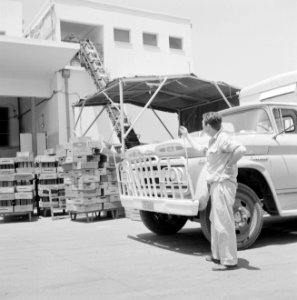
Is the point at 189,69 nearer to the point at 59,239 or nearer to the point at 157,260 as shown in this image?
the point at 59,239

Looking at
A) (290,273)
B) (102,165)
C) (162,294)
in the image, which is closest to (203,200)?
(290,273)

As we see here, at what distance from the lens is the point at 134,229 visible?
9750 mm

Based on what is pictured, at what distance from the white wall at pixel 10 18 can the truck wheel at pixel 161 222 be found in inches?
833

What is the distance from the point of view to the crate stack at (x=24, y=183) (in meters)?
12.7

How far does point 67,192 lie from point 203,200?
21.5 ft

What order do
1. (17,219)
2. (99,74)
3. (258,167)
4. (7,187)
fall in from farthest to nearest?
(99,74) < (17,219) < (7,187) < (258,167)

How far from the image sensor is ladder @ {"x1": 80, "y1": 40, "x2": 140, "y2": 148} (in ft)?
66.7

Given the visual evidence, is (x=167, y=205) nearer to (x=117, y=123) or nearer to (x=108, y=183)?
(x=108, y=183)

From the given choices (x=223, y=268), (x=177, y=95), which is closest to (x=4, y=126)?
(x=177, y=95)

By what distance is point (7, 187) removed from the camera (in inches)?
497

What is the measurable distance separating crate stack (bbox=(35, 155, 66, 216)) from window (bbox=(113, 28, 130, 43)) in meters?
14.5

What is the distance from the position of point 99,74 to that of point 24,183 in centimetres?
975

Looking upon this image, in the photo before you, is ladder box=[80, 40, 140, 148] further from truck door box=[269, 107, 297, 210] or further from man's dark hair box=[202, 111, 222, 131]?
man's dark hair box=[202, 111, 222, 131]

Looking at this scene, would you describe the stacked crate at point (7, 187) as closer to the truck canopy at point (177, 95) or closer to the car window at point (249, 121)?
the truck canopy at point (177, 95)
